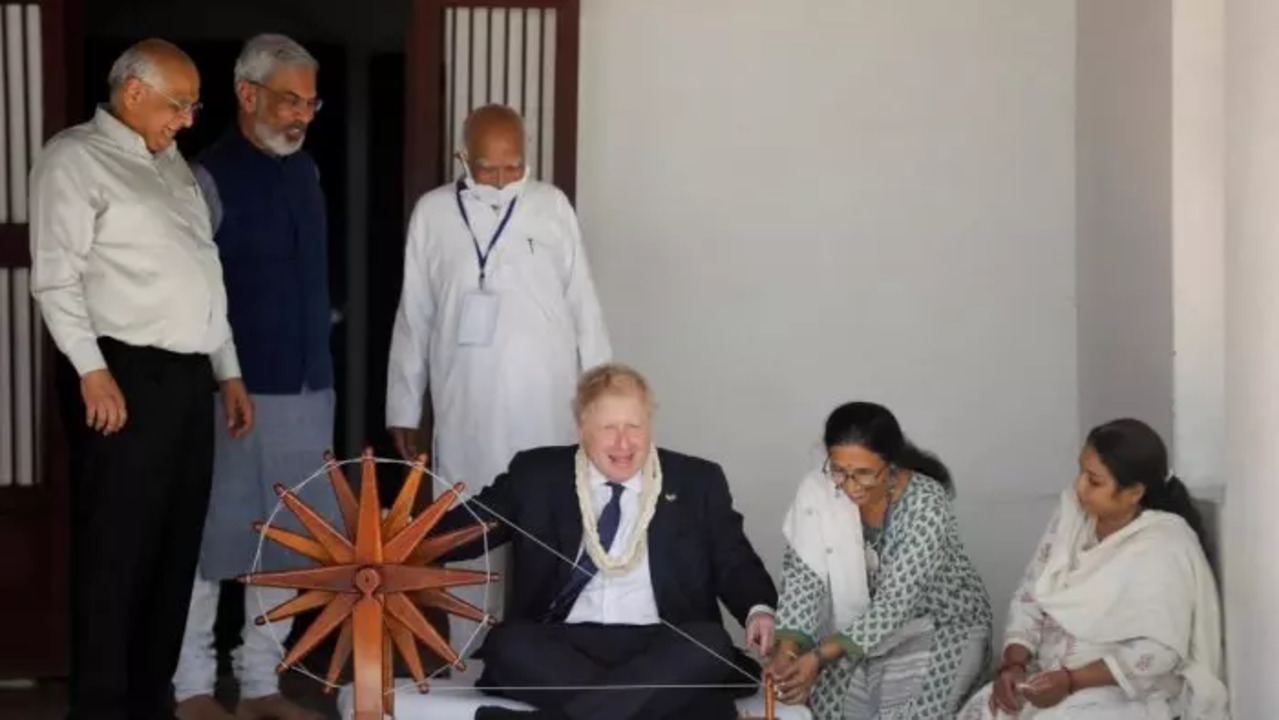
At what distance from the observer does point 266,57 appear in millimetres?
5418

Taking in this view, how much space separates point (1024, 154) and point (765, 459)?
3.48 feet

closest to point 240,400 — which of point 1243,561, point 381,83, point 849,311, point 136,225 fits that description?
point 136,225

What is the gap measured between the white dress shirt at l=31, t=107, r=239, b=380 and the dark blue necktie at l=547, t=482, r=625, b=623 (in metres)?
0.93

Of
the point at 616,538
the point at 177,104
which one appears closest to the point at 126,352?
the point at 177,104

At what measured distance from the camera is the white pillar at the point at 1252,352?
434 cm

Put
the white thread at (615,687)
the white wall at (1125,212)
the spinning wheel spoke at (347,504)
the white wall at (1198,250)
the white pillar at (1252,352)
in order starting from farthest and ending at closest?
the white wall at (1125,212), the white wall at (1198,250), the white thread at (615,687), the spinning wheel spoke at (347,504), the white pillar at (1252,352)

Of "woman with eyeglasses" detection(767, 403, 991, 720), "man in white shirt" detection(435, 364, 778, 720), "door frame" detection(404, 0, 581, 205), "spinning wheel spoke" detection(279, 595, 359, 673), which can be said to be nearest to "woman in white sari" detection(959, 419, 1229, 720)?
"woman with eyeglasses" detection(767, 403, 991, 720)

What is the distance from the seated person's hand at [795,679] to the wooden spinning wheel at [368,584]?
63 centimetres

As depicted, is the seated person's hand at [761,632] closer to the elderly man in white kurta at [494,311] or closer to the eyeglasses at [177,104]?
the elderly man in white kurta at [494,311]

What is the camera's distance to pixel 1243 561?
4.57m

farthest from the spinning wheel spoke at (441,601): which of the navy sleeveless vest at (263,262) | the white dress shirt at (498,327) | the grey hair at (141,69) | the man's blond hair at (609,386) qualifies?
the grey hair at (141,69)

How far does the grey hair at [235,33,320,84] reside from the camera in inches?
213

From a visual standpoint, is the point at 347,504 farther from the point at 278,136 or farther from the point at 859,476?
the point at 278,136

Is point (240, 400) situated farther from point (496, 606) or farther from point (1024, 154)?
point (1024, 154)
